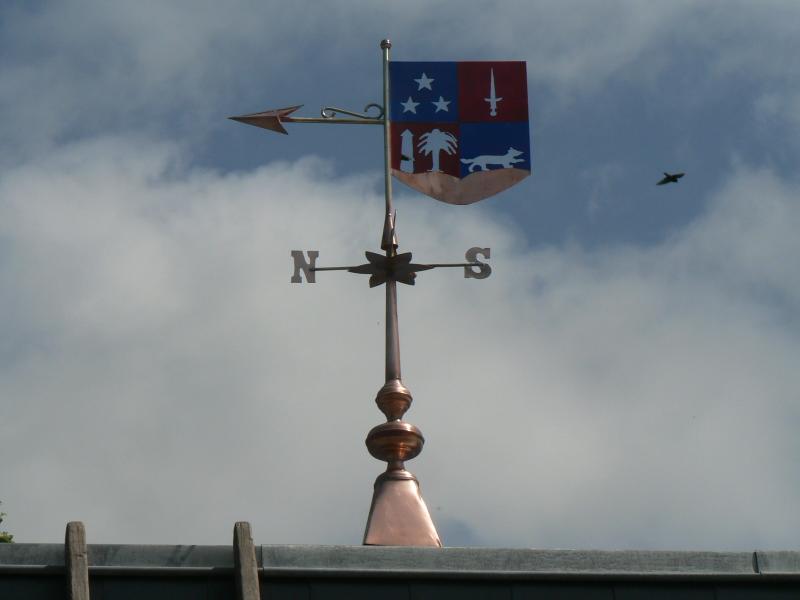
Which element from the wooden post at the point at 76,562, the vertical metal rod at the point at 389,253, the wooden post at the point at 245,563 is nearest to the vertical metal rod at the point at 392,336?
the vertical metal rod at the point at 389,253

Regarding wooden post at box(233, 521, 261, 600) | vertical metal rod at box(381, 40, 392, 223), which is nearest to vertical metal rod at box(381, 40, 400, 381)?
vertical metal rod at box(381, 40, 392, 223)

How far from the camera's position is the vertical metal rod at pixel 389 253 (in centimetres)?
2178

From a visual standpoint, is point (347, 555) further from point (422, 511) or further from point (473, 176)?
point (473, 176)

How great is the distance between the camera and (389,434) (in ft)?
68.6

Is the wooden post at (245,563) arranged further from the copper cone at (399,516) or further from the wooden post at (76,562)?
the copper cone at (399,516)

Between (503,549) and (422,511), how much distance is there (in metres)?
3.90

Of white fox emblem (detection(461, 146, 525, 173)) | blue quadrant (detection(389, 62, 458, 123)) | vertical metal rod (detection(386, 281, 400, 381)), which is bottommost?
vertical metal rod (detection(386, 281, 400, 381))

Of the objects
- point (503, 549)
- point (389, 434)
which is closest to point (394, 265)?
point (389, 434)

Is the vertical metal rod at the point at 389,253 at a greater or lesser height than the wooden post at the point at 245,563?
greater

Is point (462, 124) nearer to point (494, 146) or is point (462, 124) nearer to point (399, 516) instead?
point (494, 146)

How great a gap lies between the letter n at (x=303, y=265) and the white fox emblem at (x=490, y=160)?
2.90 meters

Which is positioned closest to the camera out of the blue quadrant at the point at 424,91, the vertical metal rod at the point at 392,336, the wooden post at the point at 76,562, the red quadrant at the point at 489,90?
the wooden post at the point at 76,562

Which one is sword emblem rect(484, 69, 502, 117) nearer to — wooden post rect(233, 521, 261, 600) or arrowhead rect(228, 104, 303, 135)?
A: arrowhead rect(228, 104, 303, 135)

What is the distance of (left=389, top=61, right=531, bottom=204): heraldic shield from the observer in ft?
80.2
